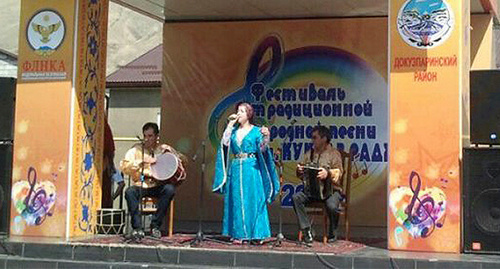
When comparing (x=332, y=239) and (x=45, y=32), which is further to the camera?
(x=45, y=32)

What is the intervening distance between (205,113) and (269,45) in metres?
1.41

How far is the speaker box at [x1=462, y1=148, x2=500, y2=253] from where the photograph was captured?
6898mm

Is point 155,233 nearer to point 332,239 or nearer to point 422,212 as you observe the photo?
point 332,239

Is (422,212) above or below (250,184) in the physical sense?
below

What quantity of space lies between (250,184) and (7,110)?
2.88m

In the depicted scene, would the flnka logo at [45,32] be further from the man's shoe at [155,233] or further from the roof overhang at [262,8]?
the man's shoe at [155,233]

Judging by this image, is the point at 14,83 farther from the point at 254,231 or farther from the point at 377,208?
the point at 377,208

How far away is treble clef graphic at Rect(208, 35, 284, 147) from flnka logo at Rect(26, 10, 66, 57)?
10.9 feet

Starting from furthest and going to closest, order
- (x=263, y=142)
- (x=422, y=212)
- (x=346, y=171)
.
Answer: (x=346, y=171), (x=263, y=142), (x=422, y=212)

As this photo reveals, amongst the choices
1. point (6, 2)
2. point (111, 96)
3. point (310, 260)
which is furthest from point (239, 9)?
point (6, 2)

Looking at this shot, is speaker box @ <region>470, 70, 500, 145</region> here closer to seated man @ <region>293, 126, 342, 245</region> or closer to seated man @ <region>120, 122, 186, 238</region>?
seated man @ <region>293, 126, 342, 245</region>

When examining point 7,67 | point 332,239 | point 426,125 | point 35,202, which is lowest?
point 332,239

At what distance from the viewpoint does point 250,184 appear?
25.6 feet

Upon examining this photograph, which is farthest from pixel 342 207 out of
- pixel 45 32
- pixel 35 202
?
pixel 45 32
